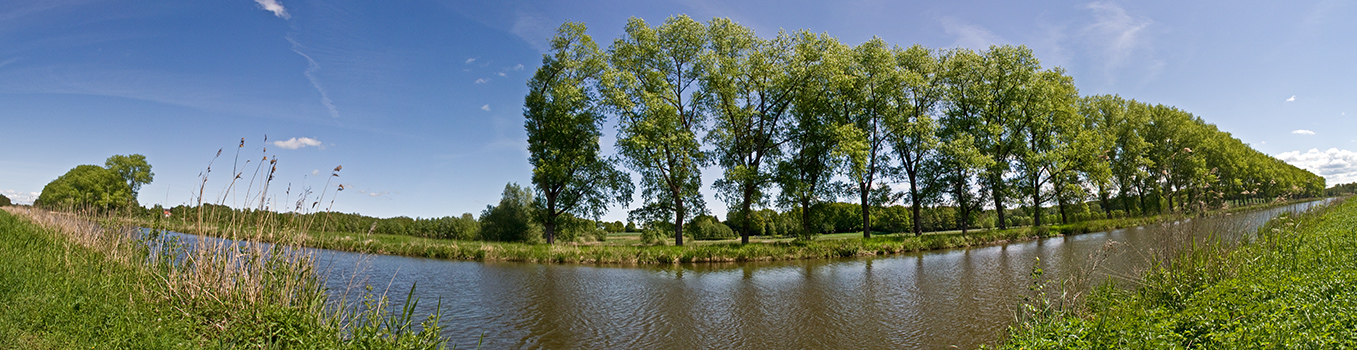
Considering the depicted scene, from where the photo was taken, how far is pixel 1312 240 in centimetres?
1066

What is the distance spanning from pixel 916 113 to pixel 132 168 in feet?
251

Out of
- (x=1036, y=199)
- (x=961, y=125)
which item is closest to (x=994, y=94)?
(x=961, y=125)

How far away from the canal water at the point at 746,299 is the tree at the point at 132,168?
6303 centimetres

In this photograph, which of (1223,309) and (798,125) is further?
(798,125)

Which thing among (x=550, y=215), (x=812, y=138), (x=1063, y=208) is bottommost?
(x=550, y=215)

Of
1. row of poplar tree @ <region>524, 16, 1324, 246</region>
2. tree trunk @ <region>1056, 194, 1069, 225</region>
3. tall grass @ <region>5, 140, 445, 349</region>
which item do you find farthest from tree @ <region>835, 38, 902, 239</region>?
tall grass @ <region>5, 140, 445, 349</region>

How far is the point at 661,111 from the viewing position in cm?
2325

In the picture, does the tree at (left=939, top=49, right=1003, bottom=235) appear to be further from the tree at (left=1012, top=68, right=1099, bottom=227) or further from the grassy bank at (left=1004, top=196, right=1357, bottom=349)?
the grassy bank at (left=1004, top=196, right=1357, bottom=349)

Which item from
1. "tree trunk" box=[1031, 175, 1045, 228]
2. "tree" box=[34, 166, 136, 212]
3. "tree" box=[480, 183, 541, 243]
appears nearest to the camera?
"tree" box=[480, 183, 541, 243]

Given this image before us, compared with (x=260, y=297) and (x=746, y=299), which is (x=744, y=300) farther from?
(x=260, y=297)

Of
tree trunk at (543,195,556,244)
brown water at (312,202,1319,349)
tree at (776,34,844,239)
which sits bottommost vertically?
brown water at (312,202,1319,349)

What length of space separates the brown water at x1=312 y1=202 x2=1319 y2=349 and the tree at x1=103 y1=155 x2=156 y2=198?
206 ft

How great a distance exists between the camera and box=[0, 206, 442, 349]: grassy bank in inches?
200

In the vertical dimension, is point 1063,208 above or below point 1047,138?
below
